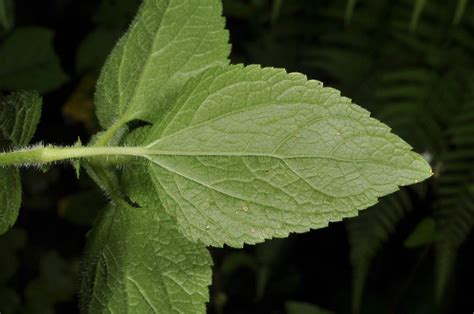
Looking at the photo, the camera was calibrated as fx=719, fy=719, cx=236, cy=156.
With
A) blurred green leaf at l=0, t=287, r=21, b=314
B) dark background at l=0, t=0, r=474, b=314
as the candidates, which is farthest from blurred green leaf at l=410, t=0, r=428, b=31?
blurred green leaf at l=0, t=287, r=21, b=314

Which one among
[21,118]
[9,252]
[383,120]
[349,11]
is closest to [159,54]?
[21,118]

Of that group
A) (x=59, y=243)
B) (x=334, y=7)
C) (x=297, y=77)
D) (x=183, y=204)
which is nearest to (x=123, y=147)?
(x=183, y=204)

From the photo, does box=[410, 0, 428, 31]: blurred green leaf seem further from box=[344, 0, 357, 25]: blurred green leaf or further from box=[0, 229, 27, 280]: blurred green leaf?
box=[0, 229, 27, 280]: blurred green leaf

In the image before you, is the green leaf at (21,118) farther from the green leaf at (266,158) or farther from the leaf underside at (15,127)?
the green leaf at (266,158)

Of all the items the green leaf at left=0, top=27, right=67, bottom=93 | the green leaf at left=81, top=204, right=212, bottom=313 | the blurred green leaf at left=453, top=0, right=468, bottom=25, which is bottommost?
the green leaf at left=81, top=204, right=212, bottom=313

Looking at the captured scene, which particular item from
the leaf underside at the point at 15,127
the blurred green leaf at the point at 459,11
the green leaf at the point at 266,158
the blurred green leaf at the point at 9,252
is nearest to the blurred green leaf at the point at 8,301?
the blurred green leaf at the point at 9,252
